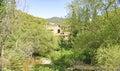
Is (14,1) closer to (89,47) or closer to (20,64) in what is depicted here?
(20,64)

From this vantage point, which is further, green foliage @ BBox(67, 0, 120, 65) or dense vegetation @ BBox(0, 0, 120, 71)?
green foliage @ BBox(67, 0, 120, 65)

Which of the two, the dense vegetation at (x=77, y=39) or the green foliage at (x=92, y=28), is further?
the green foliage at (x=92, y=28)

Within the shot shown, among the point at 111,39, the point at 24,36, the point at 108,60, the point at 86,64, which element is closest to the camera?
the point at 108,60

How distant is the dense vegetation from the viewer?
59.2ft

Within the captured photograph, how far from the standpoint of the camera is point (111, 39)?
23.8 m

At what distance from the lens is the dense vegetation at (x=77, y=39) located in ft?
59.2

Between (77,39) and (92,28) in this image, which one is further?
(77,39)

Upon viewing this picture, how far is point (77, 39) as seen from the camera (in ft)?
95.2

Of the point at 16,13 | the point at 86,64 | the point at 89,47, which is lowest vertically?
the point at 86,64

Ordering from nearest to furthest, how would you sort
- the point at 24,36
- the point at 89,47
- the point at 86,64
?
the point at 24,36 → the point at 89,47 → the point at 86,64

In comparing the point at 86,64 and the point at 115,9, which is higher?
the point at 115,9

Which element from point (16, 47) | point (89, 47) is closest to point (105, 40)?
point (89, 47)

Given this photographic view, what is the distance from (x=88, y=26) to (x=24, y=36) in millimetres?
10638

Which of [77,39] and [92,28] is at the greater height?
[92,28]
